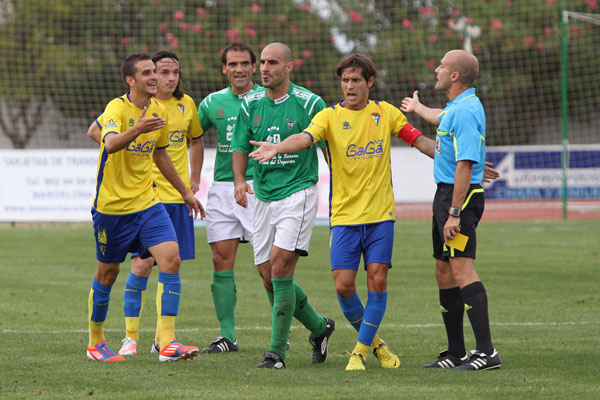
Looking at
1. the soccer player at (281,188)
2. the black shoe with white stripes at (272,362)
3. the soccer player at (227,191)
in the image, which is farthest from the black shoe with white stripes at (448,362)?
the soccer player at (227,191)

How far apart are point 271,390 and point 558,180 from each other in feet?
71.5

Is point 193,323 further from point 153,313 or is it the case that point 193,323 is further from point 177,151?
point 177,151

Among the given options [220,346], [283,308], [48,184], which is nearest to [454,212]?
[283,308]

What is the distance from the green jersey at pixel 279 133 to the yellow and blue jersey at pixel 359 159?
0.91 ft

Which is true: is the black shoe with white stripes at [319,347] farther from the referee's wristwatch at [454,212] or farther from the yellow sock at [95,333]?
the yellow sock at [95,333]

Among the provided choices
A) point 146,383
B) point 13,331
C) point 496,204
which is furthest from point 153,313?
point 496,204

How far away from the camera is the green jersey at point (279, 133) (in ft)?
22.6

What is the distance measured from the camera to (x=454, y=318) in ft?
21.9

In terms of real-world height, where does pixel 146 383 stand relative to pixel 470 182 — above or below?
below

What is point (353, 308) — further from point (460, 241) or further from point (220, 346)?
point (220, 346)

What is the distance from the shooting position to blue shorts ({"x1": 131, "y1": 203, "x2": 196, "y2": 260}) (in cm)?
801

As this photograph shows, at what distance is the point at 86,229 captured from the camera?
2153 cm

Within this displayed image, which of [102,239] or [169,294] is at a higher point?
[102,239]

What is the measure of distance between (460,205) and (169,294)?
2.28 m
